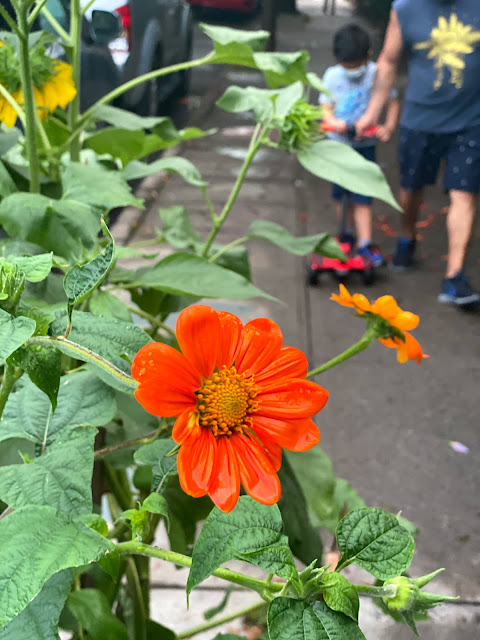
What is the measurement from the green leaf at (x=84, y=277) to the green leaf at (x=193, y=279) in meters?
0.39

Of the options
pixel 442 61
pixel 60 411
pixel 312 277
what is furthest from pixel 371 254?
pixel 60 411

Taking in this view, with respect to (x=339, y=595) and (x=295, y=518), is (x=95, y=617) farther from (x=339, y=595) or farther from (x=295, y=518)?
(x=339, y=595)

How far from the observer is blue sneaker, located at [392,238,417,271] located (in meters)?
4.30

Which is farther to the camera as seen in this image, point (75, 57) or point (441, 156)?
point (441, 156)

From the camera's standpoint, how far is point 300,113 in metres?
1.17

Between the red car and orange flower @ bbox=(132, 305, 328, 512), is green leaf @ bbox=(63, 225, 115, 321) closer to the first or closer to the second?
orange flower @ bbox=(132, 305, 328, 512)

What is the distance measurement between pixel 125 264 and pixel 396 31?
183cm

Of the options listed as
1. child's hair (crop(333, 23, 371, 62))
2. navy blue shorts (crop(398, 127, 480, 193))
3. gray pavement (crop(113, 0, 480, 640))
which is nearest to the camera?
gray pavement (crop(113, 0, 480, 640))

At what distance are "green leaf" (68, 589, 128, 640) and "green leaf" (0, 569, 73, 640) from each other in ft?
0.97

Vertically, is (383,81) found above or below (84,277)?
below

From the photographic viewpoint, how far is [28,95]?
34.9 inches

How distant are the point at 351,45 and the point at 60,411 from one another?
3687mm

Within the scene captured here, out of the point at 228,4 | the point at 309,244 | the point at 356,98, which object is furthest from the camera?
the point at 228,4

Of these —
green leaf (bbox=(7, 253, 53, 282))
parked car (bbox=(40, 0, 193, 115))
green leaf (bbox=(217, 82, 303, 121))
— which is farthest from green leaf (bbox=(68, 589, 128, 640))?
parked car (bbox=(40, 0, 193, 115))
